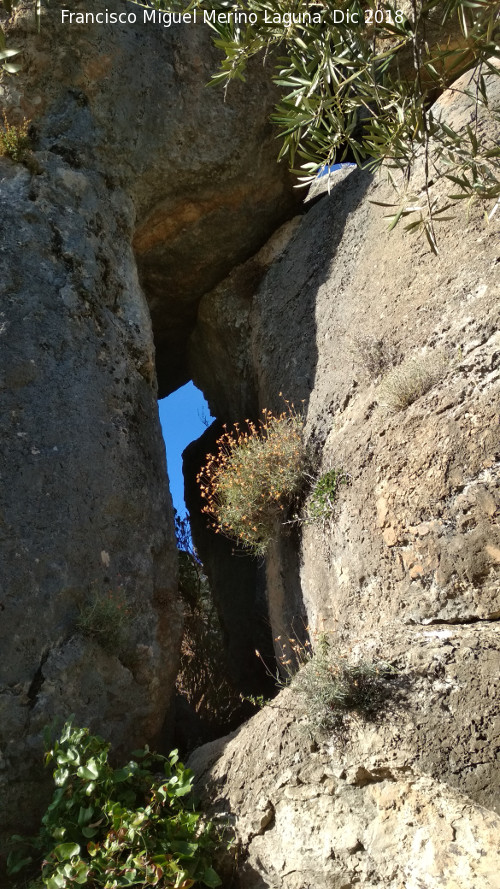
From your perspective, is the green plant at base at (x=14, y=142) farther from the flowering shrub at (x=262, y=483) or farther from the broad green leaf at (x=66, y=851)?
the broad green leaf at (x=66, y=851)

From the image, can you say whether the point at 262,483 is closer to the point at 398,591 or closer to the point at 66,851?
the point at 398,591

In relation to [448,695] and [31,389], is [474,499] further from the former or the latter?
[31,389]

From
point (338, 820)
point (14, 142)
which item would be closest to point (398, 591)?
point (338, 820)

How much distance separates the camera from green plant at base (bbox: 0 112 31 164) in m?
5.84

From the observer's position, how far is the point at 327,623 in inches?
190

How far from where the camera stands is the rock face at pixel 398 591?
127 inches

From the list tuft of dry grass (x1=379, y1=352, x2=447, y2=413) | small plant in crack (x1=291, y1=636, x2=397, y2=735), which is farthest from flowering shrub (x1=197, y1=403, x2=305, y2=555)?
small plant in crack (x1=291, y1=636, x2=397, y2=735)

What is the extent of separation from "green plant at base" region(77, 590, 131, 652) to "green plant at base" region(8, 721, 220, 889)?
2.48 ft

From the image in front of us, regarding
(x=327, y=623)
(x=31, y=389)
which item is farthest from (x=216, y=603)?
(x=31, y=389)

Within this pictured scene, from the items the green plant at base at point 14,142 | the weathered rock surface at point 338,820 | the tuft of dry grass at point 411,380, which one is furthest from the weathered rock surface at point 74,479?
the tuft of dry grass at point 411,380

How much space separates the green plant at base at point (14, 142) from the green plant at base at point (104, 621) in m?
3.58

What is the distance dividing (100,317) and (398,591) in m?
3.08

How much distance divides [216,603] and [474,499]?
4050 millimetres

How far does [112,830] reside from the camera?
11.3 feet
